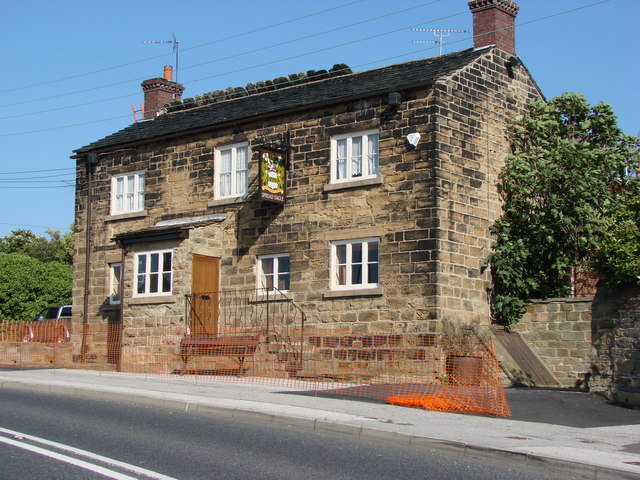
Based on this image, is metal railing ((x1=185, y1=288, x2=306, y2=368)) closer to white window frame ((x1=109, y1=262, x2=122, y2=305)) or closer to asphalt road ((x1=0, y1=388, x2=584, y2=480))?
white window frame ((x1=109, y1=262, x2=122, y2=305))

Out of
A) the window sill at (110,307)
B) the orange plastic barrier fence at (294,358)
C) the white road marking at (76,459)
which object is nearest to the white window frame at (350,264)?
the orange plastic barrier fence at (294,358)

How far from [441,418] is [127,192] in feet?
50.8

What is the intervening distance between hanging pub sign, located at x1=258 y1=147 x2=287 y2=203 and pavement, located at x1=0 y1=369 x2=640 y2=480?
5.13 m

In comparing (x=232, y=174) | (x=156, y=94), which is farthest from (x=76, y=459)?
(x=156, y=94)

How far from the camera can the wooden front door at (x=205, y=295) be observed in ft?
69.6

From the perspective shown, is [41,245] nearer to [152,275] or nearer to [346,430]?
[152,275]

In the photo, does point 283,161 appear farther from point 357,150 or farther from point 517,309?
point 517,309

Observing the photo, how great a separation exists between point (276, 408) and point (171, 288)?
9142 millimetres

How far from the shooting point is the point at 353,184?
20.2m

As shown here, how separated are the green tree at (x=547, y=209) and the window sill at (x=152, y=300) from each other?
820 cm

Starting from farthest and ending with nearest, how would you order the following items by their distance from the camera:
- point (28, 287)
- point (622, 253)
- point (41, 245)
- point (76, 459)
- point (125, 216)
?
point (41, 245), point (28, 287), point (125, 216), point (622, 253), point (76, 459)

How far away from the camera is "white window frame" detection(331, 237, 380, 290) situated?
1983 cm

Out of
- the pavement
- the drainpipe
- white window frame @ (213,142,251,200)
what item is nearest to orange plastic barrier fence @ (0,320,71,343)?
the drainpipe

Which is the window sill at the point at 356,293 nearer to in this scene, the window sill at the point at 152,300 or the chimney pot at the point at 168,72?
the window sill at the point at 152,300
